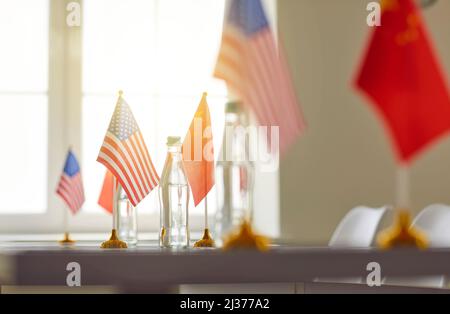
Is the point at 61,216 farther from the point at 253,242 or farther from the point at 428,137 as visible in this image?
the point at 428,137

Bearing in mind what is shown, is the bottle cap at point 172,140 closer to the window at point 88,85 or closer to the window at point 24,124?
the window at point 88,85

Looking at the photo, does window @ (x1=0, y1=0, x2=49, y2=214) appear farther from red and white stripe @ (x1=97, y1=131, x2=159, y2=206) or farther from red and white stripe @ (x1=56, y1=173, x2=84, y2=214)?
red and white stripe @ (x1=97, y1=131, x2=159, y2=206)

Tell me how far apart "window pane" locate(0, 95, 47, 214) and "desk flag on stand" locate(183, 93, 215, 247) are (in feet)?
6.15

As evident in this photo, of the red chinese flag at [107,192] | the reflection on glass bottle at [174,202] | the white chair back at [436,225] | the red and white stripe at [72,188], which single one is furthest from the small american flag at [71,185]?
the white chair back at [436,225]

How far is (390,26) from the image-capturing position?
133 centimetres

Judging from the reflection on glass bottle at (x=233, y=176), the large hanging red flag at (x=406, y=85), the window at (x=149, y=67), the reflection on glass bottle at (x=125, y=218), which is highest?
the window at (x=149, y=67)

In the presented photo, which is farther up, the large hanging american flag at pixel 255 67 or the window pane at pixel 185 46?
the window pane at pixel 185 46

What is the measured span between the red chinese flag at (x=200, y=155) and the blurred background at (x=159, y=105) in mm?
1639

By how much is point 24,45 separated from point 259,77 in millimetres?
3179

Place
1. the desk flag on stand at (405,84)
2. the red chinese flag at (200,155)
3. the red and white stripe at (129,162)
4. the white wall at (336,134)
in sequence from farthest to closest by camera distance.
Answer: the white wall at (336,134) < the red chinese flag at (200,155) < the red and white stripe at (129,162) < the desk flag on stand at (405,84)

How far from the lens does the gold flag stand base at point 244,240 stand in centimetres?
151

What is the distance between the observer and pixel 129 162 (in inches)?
104

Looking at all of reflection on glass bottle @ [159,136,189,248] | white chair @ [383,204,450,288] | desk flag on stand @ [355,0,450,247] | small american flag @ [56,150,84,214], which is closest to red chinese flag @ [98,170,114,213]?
small american flag @ [56,150,84,214]

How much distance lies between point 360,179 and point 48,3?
1928mm
